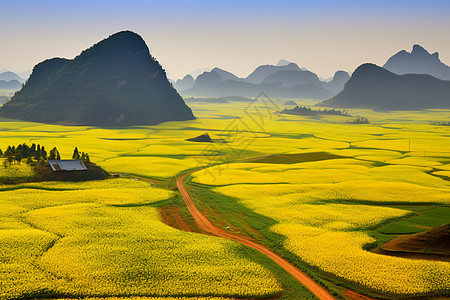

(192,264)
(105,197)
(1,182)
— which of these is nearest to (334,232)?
(192,264)

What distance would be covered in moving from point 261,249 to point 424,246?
59.2 ft

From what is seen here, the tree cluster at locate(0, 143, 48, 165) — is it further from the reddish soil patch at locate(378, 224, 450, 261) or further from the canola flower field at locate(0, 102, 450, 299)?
the reddish soil patch at locate(378, 224, 450, 261)

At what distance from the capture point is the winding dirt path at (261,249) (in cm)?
2844

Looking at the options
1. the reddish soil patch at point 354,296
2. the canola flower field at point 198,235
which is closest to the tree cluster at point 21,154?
the canola flower field at point 198,235

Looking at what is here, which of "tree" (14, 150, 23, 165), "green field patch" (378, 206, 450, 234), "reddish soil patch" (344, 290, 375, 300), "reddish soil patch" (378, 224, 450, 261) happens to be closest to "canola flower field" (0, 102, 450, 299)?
"reddish soil patch" (344, 290, 375, 300)

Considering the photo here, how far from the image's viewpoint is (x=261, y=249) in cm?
3616

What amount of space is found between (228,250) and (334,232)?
47.0 feet

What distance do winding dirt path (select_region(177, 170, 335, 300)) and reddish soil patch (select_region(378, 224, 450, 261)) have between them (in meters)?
11.2

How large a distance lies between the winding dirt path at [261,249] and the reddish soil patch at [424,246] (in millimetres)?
11234

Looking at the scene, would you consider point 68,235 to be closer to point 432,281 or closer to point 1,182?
point 1,182

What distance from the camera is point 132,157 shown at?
9244cm

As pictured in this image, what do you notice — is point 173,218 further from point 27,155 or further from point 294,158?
point 294,158

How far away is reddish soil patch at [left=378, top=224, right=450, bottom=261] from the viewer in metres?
34.6

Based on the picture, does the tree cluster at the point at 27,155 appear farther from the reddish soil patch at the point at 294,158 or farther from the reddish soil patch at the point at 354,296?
the reddish soil patch at the point at 354,296
